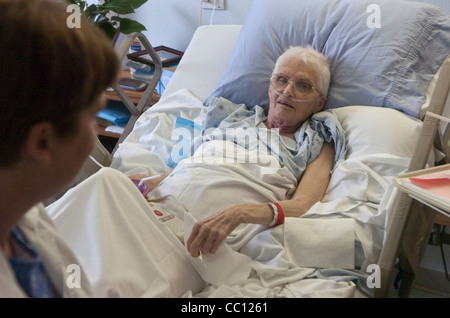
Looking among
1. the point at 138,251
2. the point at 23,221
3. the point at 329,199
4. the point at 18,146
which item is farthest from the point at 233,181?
the point at 18,146

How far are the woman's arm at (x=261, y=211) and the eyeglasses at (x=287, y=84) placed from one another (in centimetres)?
23

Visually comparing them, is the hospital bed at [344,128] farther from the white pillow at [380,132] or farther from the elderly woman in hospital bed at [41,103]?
the elderly woman in hospital bed at [41,103]

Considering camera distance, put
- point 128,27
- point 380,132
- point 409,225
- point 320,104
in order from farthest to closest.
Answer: point 128,27 < point 320,104 < point 380,132 < point 409,225

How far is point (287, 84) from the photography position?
183cm

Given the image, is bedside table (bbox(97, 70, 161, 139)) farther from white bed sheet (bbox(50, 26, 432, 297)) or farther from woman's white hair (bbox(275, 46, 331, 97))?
woman's white hair (bbox(275, 46, 331, 97))

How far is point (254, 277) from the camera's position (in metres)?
1.26

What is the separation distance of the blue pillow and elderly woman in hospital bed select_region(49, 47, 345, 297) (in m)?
0.09

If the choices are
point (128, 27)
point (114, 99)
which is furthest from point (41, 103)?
point (114, 99)

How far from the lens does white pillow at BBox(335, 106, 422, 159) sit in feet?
5.21

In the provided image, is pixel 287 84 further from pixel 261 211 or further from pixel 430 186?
pixel 430 186

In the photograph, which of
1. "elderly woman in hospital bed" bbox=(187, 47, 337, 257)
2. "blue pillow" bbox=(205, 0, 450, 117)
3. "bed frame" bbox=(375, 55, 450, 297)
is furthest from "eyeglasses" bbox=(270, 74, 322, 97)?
"bed frame" bbox=(375, 55, 450, 297)

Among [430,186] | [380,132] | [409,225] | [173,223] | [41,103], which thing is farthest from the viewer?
[380,132]

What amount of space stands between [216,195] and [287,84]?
1.96 feet
